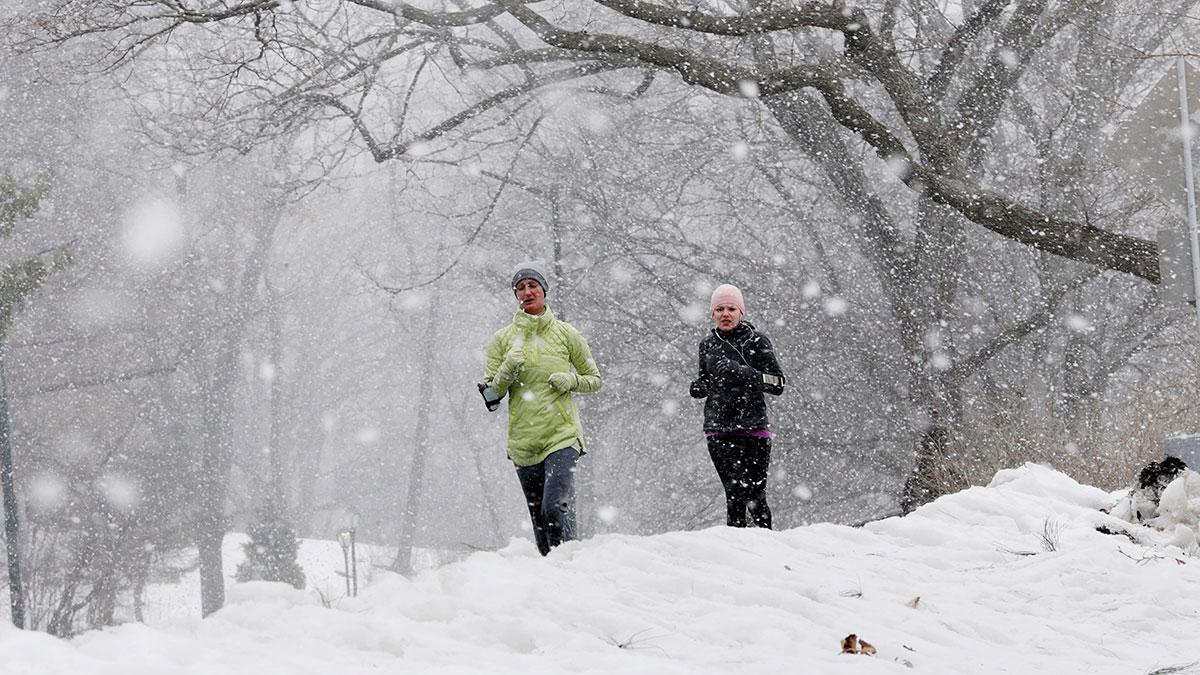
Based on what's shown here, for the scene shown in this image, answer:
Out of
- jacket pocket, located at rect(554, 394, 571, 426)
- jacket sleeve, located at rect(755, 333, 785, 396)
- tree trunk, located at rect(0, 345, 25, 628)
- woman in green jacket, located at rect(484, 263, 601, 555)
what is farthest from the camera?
tree trunk, located at rect(0, 345, 25, 628)

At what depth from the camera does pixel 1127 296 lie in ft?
52.4

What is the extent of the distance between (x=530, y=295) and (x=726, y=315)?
1.30 meters

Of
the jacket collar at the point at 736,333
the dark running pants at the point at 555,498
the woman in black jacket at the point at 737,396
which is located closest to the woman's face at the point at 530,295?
the dark running pants at the point at 555,498

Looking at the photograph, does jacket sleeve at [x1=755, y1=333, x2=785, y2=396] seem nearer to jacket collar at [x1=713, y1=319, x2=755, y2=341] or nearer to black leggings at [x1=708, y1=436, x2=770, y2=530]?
jacket collar at [x1=713, y1=319, x2=755, y2=341]

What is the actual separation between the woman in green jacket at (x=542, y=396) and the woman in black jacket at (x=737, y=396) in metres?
0.87

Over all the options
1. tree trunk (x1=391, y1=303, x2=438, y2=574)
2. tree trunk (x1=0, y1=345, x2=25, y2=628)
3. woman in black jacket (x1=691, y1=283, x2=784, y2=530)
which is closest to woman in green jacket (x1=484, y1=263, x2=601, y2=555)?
woman in black jacket (x1=691, y1=283, x2=784, y2=530)

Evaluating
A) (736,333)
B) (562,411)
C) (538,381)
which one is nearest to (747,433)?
(736,333)

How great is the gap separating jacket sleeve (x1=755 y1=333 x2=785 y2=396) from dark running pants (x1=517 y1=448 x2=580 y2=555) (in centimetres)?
130

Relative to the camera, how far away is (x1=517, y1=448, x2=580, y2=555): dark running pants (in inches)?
239

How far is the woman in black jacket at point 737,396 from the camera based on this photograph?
692 cm

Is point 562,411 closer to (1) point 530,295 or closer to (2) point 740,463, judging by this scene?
(1) point 530,295

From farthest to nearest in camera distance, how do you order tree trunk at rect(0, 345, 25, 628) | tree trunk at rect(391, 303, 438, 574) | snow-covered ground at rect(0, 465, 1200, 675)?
tree trunk at rect(391, 303, 438, 574), tree trunk at rect(0, 345, 25, 628), snow-covered ground at rect(0, 465, 1200, 675)

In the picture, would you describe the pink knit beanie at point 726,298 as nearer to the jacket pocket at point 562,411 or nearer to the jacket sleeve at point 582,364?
the jacket sleeve at point 582,364

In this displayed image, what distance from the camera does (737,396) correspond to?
693 cm
